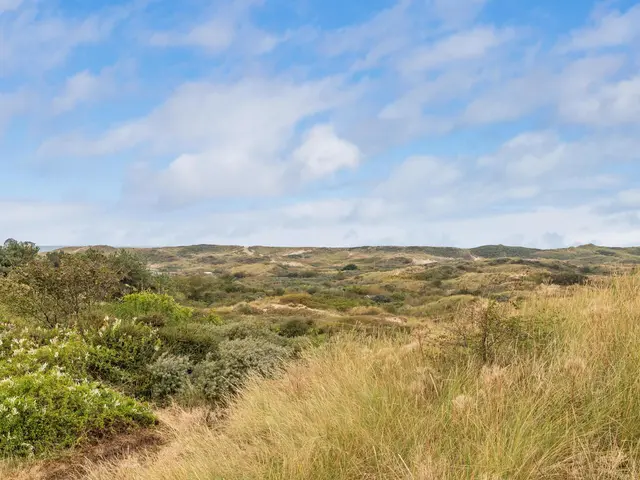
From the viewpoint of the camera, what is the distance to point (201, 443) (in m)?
4.53

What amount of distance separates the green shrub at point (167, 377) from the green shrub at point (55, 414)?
4.91 feet

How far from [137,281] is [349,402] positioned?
23.9 metres

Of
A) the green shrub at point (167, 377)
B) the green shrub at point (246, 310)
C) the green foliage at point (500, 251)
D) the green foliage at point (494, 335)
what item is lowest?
the green shrub at point (246, 310)

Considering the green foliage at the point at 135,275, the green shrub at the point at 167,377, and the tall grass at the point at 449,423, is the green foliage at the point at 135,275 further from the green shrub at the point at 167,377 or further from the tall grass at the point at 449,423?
the tall grass at the point at 449,423

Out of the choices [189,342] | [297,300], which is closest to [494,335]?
[189,342]

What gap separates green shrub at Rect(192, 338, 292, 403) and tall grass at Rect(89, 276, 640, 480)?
9.70 ft

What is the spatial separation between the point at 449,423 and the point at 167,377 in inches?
252

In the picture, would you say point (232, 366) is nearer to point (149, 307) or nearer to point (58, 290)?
point (58, 290)

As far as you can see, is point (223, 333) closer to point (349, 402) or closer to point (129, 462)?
point (129, 462)

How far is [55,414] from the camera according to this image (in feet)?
20.7

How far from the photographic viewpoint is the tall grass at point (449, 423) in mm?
3109

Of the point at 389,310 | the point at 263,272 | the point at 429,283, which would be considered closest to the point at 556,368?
the point at 389,310

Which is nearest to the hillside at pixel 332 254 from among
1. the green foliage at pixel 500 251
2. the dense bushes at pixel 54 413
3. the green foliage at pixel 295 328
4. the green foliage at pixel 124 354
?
the green foliage at pixel 500 251

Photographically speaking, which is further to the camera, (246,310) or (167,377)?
(246,310)
